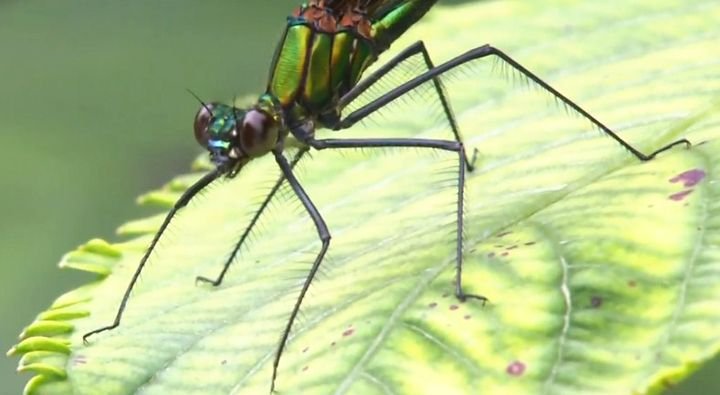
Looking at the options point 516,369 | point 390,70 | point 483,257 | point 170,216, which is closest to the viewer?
point 516,369

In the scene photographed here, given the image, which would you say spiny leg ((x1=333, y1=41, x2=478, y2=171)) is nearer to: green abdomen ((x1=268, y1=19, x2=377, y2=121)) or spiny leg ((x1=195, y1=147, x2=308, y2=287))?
green abdomen ((x1=268, y1=19, x2=377, y2=121))

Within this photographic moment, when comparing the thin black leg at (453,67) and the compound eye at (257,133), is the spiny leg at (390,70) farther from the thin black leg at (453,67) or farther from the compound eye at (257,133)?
the compound eye at (257,133)

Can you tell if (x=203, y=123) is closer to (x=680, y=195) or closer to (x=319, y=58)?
(x=319, y=58)

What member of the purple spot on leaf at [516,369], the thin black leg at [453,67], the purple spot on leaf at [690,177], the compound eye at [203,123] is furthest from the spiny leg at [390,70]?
the purple spot on leaf at [516,369]

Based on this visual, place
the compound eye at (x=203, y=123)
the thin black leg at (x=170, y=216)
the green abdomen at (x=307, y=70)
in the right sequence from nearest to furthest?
the thin black leg at (x=170, y=216), the compound eye at (x=203, y=123), the green abdomen at (x=307, y=70)

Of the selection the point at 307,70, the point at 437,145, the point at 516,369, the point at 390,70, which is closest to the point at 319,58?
the point at 307,70

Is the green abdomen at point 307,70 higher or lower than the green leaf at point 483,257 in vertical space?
higher
